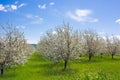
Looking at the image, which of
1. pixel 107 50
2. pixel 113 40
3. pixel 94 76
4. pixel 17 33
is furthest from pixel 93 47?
pixel 94 76

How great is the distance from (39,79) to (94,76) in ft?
51.6

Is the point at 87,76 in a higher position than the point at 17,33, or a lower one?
lower

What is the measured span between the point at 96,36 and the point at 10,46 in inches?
1408

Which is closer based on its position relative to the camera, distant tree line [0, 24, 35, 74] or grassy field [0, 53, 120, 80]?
grassy field [0, 53, 120, 80]

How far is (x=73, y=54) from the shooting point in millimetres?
39969

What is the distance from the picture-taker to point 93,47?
6262cm

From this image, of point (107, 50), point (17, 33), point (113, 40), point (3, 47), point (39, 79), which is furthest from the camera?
point (113, 40)

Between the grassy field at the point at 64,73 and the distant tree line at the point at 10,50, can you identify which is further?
the distant tree line at the point at 10,50

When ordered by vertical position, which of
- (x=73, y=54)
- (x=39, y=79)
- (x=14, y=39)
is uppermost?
(x=14, y=39)

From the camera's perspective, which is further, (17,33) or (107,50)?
(107,50)

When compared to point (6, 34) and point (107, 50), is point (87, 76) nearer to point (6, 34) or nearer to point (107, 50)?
point (6, 34)

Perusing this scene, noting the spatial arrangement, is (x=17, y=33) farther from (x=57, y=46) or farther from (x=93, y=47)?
(x=93, y=47)

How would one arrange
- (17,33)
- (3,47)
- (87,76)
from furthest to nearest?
(17,33) < (3,47) < (87,76)

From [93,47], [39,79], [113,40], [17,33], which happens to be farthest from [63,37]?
[113,40]
